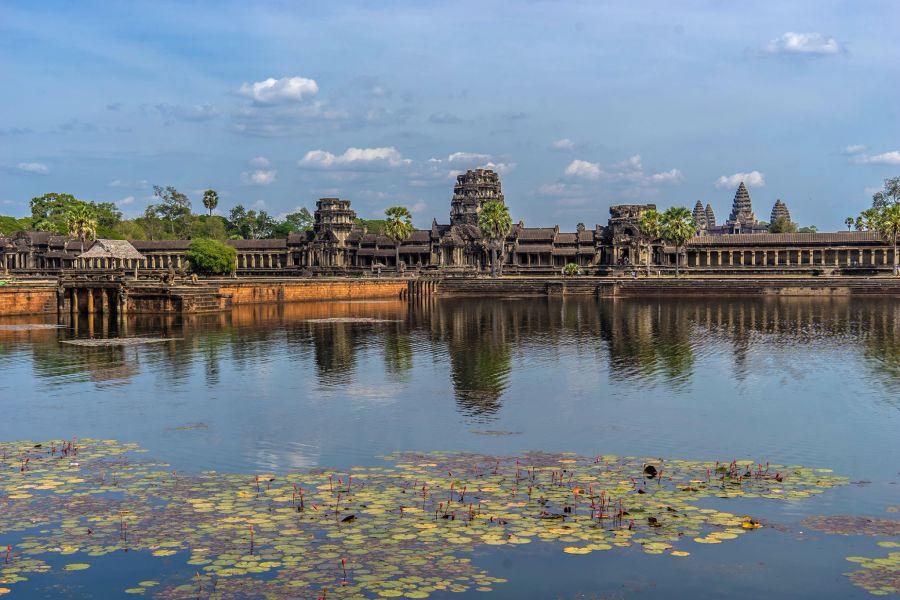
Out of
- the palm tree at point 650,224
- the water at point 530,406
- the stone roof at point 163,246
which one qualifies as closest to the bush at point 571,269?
the palm tree at point 650,224

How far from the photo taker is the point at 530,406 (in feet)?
119

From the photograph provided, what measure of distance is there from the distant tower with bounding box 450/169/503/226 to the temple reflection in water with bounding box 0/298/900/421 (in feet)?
290

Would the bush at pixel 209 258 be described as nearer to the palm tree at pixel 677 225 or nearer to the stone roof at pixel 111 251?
the stone roof at pixel 111 251

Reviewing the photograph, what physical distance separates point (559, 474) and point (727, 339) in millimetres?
42668

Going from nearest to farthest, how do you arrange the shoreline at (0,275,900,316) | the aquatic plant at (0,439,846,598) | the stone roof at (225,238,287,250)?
the aquatic plant at (0,439,846,598)
the shoreline at (0,275,900,316)
the stone roof at (225,238,287,250)

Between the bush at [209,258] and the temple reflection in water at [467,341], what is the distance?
2328 inches

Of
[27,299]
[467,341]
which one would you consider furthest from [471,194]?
[467,341]

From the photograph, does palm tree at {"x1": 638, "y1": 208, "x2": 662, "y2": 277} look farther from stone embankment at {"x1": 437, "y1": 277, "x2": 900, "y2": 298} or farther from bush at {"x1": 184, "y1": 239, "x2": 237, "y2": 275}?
bush at {"x1": 184, "y1": 239, "x2": 237, "y2": 275}

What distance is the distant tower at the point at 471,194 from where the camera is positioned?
189375mm

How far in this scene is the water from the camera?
17859mm

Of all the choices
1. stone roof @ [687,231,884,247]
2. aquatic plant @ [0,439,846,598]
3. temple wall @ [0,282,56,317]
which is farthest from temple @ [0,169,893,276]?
aquatic plant @ [0,439,846,598]

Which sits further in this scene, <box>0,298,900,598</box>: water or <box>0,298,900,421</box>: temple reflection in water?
<box>0,298,900,421</box>: temple reflection in water

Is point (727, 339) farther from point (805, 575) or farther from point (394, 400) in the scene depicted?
point (805, 575)

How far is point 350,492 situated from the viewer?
73.7ft
